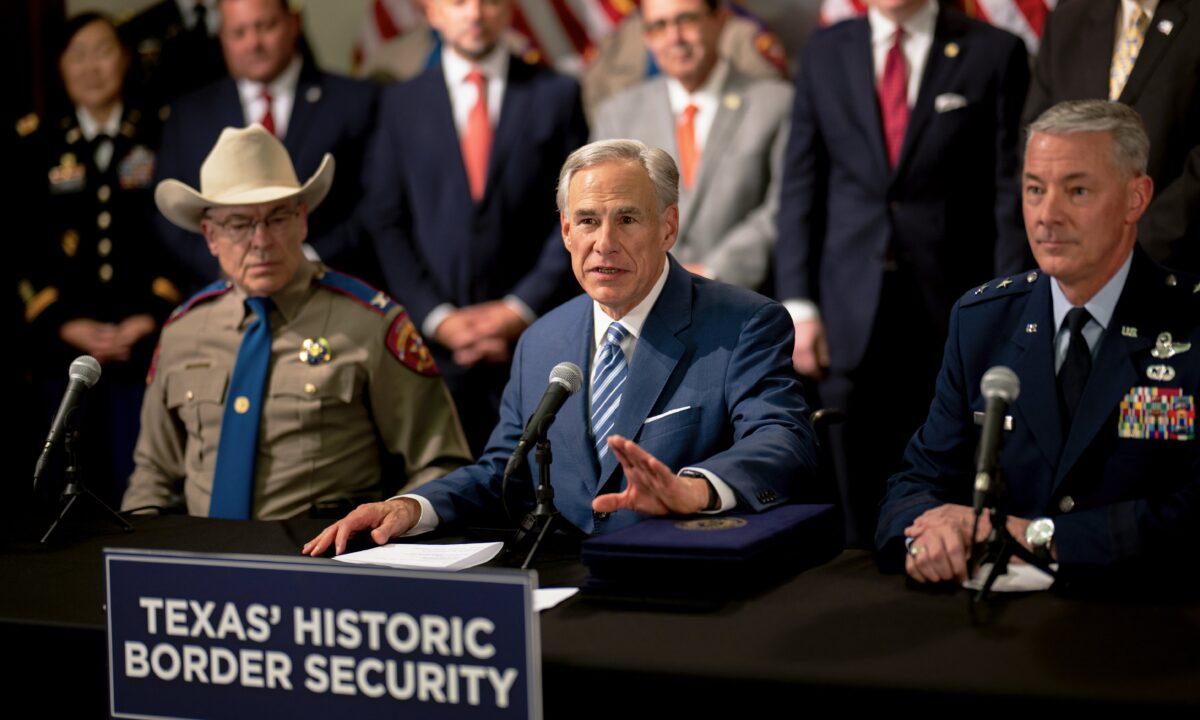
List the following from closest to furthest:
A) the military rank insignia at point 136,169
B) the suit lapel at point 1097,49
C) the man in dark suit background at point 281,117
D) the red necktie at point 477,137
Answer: the suit lapel at point 1097,49 < the red necktie at point 477,137 < the man in dark suit background at point 281,117 < the military rank insignia at point 136,169

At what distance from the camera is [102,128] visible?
18.3 feet

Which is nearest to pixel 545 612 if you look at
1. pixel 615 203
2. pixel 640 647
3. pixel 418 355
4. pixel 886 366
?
pixel 640 647

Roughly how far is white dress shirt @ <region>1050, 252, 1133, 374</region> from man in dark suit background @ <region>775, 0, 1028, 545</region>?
1.59 m

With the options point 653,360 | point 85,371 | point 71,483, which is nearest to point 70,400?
point 85,371

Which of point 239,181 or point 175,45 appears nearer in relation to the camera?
point 239,181

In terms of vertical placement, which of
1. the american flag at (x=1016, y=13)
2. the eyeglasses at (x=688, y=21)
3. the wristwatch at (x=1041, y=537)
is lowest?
the wristwatch at (x=1041, y=537)

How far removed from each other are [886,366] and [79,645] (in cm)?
281

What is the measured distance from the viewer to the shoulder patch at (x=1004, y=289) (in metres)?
2.78

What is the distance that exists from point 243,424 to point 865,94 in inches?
85.2

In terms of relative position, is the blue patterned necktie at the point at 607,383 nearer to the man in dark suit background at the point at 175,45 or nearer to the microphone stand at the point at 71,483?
the microphone stand at the point at 71,483

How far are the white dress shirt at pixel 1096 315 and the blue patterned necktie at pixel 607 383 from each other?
2.88ft

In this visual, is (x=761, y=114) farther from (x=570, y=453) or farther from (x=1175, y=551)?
(x=1175, y=551)

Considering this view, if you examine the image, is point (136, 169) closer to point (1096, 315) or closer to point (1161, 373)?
point (1096, 315)

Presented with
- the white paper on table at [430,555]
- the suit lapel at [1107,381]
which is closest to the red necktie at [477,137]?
the white paper on table at [430,555]
